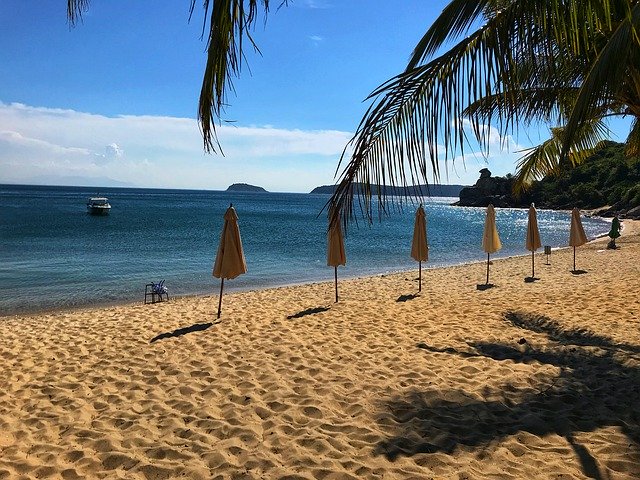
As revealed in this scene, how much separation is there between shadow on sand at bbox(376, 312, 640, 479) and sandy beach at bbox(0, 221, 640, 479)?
0.7 inches

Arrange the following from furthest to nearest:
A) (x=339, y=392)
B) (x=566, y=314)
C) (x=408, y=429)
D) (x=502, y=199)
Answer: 1. (x=502, y=199)
2. (x=566, y=314)
3. (x=339, y=392)
4. (x=408, y=429)

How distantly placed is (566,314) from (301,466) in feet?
21.7

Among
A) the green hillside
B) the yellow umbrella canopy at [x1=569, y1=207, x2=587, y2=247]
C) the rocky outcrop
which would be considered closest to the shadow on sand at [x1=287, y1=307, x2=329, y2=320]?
the yellow umbrella canopy at [x1=569, y1=207, x2=587, y2=247]

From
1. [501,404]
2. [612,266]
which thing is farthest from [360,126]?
[612,266]

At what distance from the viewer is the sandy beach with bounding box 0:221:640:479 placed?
11.5 feet

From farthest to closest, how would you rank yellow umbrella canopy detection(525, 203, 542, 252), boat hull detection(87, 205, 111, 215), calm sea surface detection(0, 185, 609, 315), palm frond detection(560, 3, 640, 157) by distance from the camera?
boat hull detection(87, 205, 111, 215), calm sea surface detection(0, 185, 609, 315), yellow umbrella canopy detection(525, 203, 542, 252), palm frond detection(560, 3, 640, 157)

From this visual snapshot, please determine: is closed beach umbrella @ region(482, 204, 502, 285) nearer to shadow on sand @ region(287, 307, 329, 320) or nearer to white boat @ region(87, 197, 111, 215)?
shadow on sand @ region(287, 307, 329, 320)

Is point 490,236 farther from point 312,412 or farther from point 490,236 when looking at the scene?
point 312,412

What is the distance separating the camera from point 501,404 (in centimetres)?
441

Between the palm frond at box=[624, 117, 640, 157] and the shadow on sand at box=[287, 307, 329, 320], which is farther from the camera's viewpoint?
the shadow on sand at box=[287, 307, 329, 320]

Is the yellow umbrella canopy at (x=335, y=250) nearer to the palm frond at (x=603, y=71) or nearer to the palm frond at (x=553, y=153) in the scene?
the palm frond at (x=553, y=153)

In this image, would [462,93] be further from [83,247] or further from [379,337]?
[83,247]

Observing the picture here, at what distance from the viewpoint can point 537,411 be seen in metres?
4.23

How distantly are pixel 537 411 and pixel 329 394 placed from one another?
197 cm
